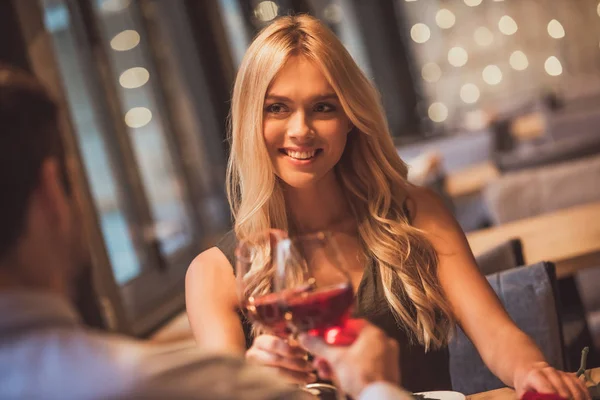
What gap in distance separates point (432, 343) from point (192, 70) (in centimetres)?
526

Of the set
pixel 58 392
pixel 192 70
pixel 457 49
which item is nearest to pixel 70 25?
pixel 192 70

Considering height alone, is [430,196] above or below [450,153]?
above

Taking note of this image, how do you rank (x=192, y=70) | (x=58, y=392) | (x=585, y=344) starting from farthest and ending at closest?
(x=192, y=70), (x=585, y=344), (x=58, y=392)

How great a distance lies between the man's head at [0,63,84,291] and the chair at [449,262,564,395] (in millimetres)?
1478

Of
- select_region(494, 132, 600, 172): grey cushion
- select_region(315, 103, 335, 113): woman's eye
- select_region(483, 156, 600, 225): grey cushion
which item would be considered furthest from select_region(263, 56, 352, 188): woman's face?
select_region(494, 132, 600, 172): grey cushion

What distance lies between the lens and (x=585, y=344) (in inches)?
109

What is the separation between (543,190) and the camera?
3.74 meters

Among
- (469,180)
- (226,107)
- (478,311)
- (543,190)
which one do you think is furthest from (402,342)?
(226,107)

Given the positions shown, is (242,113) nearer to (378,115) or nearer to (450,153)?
(378,115)

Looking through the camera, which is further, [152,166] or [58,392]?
[152,166]

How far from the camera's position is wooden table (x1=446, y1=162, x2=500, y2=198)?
5.68 metres

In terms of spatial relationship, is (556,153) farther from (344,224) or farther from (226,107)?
(226,107)

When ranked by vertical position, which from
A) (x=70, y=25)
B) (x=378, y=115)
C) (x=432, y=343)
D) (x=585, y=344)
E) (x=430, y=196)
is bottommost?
(x=585, y=344)

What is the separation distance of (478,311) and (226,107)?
17.4 feet
